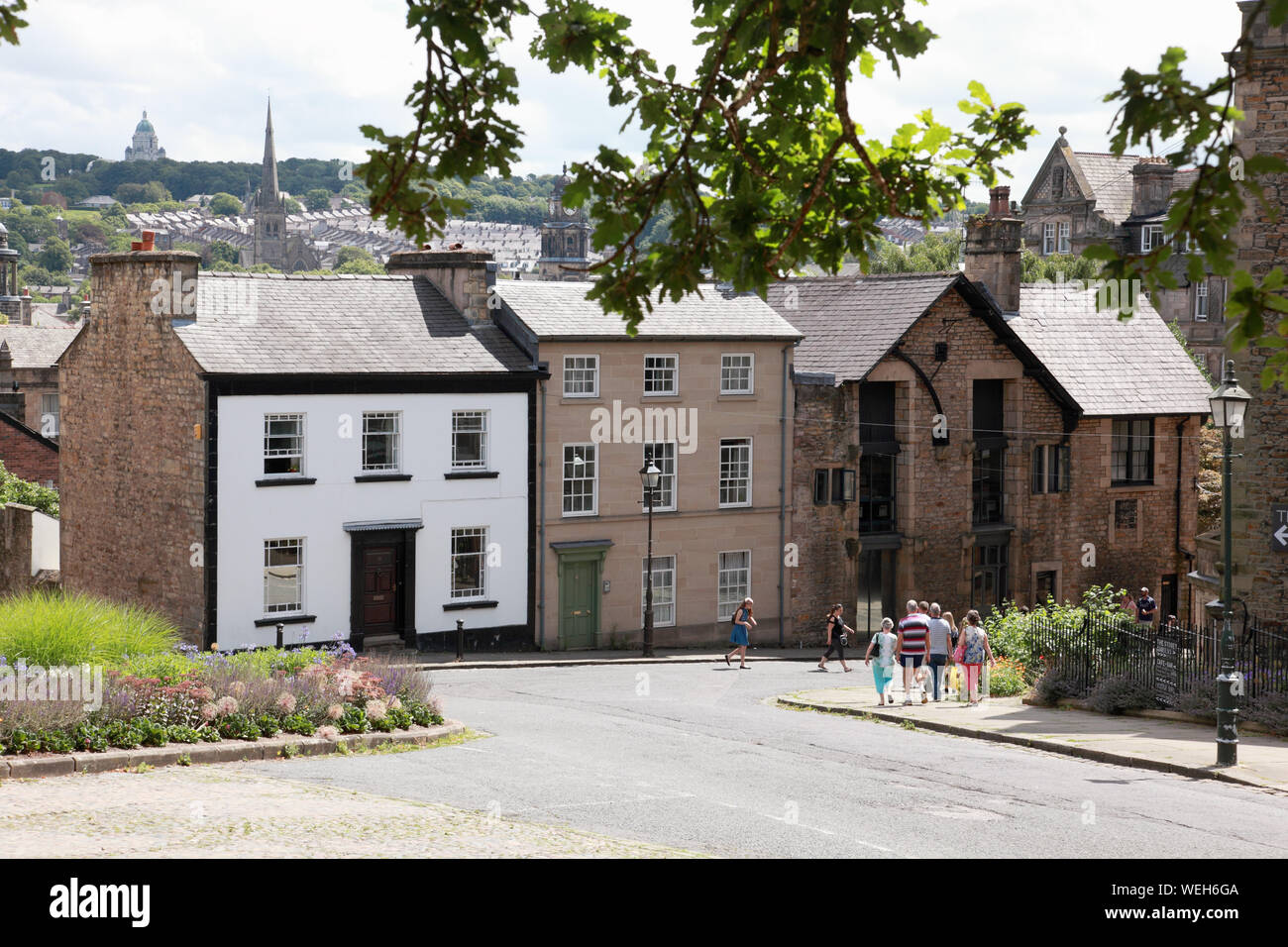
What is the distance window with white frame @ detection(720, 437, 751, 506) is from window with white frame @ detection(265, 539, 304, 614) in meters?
11.2

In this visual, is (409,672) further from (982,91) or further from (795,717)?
(982,91)

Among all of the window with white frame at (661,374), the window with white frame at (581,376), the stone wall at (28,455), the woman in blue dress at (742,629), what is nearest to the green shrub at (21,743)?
the woman in blue dress at (742,629)

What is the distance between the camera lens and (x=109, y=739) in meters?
16.9

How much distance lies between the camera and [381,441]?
108ft

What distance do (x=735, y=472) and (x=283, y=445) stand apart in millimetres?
11860

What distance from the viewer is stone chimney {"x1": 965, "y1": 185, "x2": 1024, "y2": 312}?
43.1 meters

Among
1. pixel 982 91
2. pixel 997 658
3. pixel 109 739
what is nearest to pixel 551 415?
pixel 997 658

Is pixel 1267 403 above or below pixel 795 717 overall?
above

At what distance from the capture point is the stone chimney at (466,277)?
35.8 meters

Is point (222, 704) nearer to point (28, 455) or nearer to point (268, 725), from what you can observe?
point (268, 725)

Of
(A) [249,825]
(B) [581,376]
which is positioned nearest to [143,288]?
(B) [581,376]

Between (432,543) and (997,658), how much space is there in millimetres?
12524

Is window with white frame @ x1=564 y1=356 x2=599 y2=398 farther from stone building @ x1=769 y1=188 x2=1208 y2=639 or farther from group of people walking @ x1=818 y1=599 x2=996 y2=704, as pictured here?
group of people walking @ x1=818 y1=599 x2=996 y2=704

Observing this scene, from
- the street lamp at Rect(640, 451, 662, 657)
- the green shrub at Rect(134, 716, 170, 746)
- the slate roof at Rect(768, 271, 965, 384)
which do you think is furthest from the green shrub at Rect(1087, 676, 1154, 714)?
the slate roof at Rect(768, 271, 965, 384)
